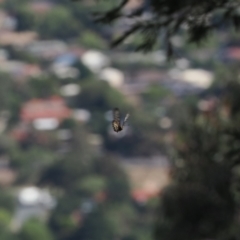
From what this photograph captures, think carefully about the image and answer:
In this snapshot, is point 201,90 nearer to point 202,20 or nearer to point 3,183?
point 3,183

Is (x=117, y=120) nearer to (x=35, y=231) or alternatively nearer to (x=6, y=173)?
(x=35, y=231)

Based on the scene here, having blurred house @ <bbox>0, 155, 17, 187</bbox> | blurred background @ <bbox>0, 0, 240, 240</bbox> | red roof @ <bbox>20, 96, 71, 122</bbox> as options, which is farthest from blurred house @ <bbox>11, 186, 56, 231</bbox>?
red roof @ <bbox>20, 96, 71, 122</bbox>

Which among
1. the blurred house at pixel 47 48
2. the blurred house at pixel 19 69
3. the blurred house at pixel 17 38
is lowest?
the blurred house at pixel 19 69

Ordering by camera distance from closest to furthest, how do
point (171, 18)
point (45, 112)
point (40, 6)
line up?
point (171, 18) < point (45, 112) < point (40, 6)

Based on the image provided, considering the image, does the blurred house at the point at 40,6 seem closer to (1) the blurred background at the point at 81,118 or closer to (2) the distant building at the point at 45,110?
(1) the blurred background at the point at 81,118

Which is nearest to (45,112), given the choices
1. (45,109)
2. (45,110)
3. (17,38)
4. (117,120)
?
(45,110)

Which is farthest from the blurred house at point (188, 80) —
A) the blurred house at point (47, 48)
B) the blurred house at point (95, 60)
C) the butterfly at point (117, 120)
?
the butterfly at point (117, 120)

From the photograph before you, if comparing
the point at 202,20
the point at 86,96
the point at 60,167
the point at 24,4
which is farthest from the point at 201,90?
the point at 202,20
